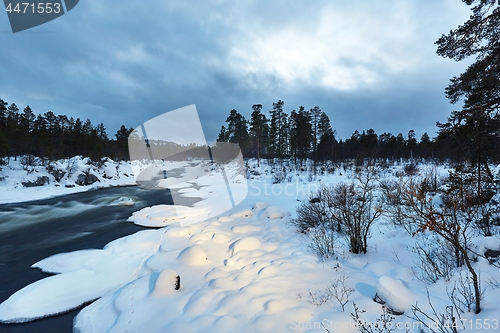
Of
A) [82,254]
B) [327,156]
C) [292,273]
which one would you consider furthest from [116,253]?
[327,156]

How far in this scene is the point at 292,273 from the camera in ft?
16.1

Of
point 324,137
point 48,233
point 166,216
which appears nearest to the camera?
point 48,233

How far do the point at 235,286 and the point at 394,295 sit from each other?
9.53ft

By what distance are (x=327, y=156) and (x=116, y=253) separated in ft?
131

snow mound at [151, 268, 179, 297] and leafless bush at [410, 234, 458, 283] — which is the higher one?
leafless bush at [410, 234, 458, 283]

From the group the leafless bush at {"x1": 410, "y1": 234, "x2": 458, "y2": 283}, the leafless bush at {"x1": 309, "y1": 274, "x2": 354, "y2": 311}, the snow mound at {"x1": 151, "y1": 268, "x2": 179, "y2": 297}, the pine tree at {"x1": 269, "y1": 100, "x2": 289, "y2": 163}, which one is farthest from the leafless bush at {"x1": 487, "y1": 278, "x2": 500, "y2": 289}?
the pine tree at {"x1": 269, "y1": 100, "x2": 289, "y2": 163}

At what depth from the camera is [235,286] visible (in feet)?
14.8

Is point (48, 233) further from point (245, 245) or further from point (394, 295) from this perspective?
point (394, 295)

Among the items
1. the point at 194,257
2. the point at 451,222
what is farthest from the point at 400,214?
the point at 194,257

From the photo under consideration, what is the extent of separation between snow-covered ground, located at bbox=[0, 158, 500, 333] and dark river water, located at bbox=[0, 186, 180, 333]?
0.39 m

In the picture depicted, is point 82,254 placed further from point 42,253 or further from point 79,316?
point 79,316

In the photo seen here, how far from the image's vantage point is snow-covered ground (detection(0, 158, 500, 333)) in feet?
11.0

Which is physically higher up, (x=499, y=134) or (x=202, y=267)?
(x=499, y=134)

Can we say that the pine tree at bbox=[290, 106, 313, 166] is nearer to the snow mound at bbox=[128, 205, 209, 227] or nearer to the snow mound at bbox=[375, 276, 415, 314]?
the snow mound at bbox=[128, 205, 209, 227]
